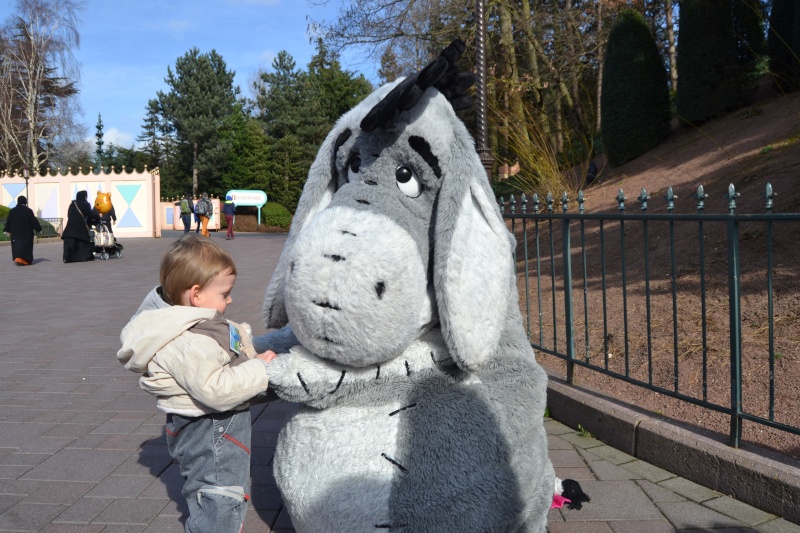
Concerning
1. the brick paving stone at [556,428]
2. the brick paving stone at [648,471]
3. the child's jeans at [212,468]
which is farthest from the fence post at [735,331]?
the child's jeans at [212,468]

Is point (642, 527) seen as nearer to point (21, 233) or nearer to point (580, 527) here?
point (580, 527)

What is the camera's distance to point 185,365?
230 centimetres

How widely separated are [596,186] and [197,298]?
11.4 metres

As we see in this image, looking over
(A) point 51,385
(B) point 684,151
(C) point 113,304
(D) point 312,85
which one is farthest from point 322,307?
(D) point 312,85

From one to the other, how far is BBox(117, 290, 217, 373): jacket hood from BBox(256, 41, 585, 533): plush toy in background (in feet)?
1.06

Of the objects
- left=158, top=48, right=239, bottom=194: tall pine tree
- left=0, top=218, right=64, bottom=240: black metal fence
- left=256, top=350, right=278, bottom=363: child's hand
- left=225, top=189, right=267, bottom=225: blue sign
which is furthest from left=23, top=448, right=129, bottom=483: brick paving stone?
left=158, top=48, right=239, bottom=194: tall pine tree

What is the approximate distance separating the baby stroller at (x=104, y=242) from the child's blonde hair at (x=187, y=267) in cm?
1640

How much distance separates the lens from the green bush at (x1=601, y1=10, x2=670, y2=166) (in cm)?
1357

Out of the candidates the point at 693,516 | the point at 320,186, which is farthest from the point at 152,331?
the point at 693,516

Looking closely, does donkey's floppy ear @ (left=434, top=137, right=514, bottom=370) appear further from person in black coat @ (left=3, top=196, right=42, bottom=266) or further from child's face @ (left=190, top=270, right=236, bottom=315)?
person in black coat @ (left=3, top=196, right=42, bottom=266)

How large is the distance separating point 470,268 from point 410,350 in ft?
1.12

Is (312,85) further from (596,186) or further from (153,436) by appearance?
(153,436)

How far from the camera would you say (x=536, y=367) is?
245cm

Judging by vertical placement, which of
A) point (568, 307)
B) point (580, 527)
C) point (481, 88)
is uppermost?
point (481, 88)
